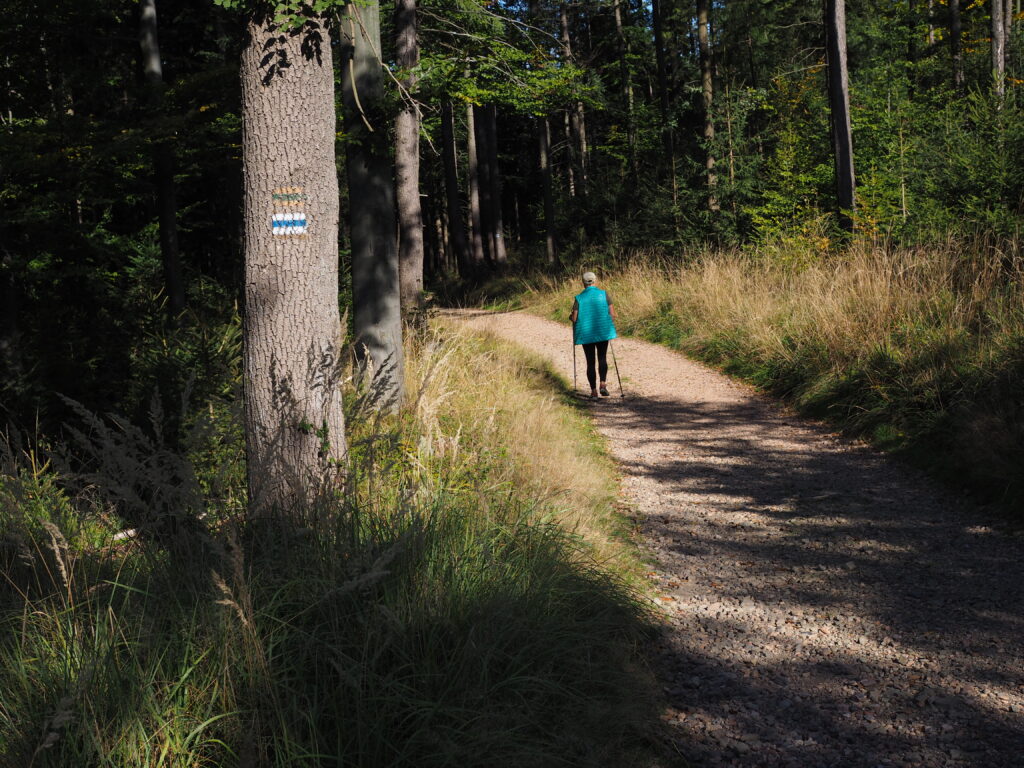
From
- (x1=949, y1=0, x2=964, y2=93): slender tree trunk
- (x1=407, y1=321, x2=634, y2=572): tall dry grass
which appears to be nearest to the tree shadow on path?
(x1=407, y1=321, x2=634, y2=572): tall dry grass

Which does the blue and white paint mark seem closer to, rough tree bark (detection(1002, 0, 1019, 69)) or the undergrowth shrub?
the undergrowth shrub

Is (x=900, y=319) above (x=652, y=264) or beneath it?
beneath

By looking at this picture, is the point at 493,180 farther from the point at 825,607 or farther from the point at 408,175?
the point at 825,607

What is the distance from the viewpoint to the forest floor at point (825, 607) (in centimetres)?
353

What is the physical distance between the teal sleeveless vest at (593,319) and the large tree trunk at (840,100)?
6403mm

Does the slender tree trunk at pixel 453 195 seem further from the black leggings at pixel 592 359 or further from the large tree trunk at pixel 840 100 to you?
the black leggings at pixel 592 359

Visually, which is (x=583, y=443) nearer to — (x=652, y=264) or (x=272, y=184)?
(x=272, y=184)

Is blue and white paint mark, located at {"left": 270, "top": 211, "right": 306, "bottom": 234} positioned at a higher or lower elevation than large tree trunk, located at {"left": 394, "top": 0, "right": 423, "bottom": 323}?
lower

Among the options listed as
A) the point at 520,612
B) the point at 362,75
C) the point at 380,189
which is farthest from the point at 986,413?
the point at 362,75

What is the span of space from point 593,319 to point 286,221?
748 cm

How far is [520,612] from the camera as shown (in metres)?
3.45

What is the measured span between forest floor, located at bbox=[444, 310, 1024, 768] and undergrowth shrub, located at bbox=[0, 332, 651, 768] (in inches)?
23.8

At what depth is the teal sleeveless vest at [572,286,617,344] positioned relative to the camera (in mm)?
11492

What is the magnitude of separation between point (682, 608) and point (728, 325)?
9355 mm
